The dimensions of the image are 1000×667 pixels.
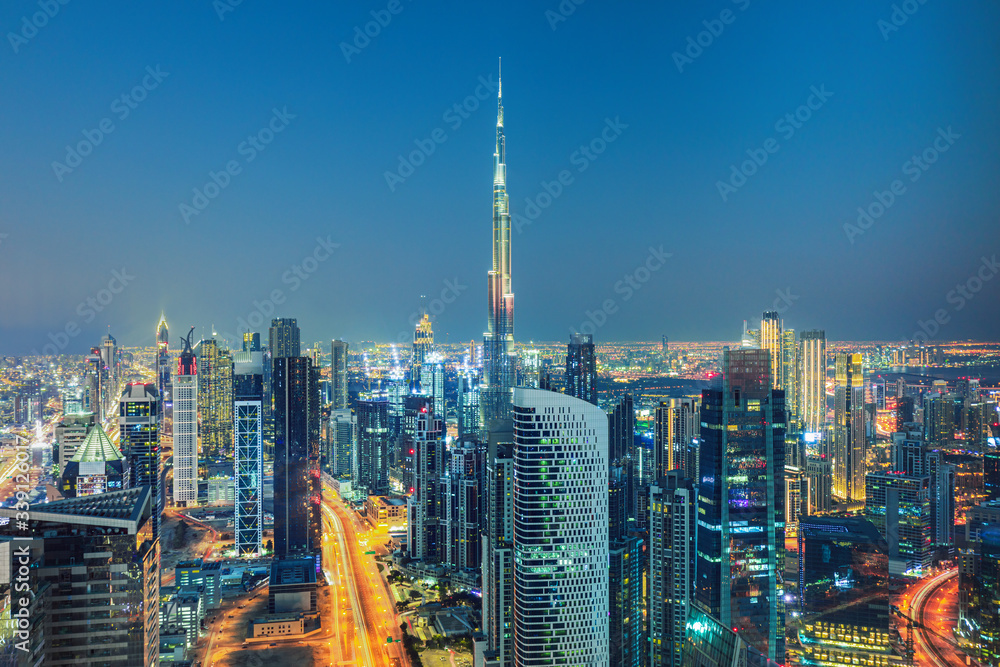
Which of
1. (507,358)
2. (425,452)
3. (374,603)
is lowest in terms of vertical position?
(374,603)

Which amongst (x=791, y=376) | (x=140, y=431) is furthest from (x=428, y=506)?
(x=791, y=376)

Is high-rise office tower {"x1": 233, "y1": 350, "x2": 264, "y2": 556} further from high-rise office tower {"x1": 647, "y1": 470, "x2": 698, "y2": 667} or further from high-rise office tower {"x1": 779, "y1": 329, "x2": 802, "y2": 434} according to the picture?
high-rise office tower {"x1": 779, "y1": 329, "x2": 802, "y2": 434}

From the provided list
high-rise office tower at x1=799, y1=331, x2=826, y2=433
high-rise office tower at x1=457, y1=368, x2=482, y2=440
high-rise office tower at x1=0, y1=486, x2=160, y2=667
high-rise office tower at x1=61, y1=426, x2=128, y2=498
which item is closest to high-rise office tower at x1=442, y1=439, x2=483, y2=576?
high-rise office tower at x1=457, y1=368, x2=482, y2=440

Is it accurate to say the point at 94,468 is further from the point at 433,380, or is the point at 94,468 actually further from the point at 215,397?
the point at 433,380

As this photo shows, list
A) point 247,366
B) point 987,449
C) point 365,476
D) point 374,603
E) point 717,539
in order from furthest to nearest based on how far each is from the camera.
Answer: point 365,476
point 247,366
point 374,603
point 987,449
point 717,539

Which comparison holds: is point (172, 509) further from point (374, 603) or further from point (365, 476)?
point (374, 603)

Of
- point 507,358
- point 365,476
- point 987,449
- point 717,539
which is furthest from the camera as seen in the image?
point 507,358

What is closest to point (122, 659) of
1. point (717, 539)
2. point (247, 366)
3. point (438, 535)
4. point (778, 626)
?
point (717, 539)
